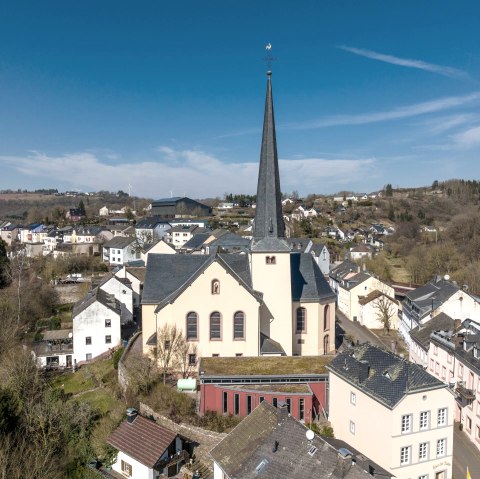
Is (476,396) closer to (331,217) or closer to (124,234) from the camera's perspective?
(124,234)

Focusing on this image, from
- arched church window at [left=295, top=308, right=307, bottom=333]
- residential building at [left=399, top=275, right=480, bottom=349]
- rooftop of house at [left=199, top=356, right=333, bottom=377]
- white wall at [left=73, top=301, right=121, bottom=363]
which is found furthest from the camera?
residential building at [left=399, top=275, right=480, bottom=349]

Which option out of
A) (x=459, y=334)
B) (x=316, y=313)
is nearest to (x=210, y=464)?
(x=316, y=313)

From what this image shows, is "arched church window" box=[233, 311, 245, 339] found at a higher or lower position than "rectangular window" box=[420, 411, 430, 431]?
higher

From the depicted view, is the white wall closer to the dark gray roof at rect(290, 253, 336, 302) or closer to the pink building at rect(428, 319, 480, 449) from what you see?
the dark gray roof at rect(290, 253, 336, 302)

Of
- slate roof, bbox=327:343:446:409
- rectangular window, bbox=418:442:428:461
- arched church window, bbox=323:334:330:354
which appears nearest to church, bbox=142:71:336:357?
arched church window, bbox=323:334:330:354

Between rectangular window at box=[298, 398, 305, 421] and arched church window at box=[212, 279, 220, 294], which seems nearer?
rectangular window at box=[298, 398, 305, 421]

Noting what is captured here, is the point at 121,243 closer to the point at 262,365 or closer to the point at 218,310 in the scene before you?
the point at 218,310

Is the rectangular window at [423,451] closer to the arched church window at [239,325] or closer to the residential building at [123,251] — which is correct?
the arched church window at [239,325]
